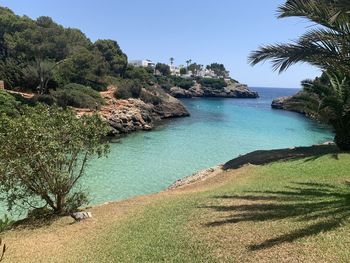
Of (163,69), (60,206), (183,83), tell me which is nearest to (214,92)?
(183,83)

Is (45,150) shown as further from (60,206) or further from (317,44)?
(317,44)

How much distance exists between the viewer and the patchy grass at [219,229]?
6320 mm

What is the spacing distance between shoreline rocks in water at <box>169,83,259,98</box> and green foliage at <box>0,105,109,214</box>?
9218cm

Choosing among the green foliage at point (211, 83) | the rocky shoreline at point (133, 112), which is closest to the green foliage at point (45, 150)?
the rocky shoreline at point (133, 112)

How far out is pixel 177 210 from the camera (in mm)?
9711

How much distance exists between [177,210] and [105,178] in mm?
10174

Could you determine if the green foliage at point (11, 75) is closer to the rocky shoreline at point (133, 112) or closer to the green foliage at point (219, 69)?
the rocky shoreline at point (133, 112)

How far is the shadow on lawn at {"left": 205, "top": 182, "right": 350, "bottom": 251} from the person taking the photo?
6.71 metres

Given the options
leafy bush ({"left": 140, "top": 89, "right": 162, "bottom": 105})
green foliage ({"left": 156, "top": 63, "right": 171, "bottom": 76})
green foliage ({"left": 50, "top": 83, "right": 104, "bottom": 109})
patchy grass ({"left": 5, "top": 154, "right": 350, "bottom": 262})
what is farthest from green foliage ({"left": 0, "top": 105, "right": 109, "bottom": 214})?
green foliage ({"left": 156, "top": 63, "right": 171, "bottom": 76})

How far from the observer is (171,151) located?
28922 mm

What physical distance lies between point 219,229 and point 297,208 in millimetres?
1776

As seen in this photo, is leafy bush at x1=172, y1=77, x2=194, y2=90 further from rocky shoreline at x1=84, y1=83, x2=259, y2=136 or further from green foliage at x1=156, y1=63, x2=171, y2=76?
rocky shoreline at x1=84, y1=83, x2=259, y2=136

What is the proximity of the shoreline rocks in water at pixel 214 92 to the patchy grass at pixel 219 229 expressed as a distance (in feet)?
308

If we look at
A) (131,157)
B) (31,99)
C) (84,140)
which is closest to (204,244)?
(84,140)
